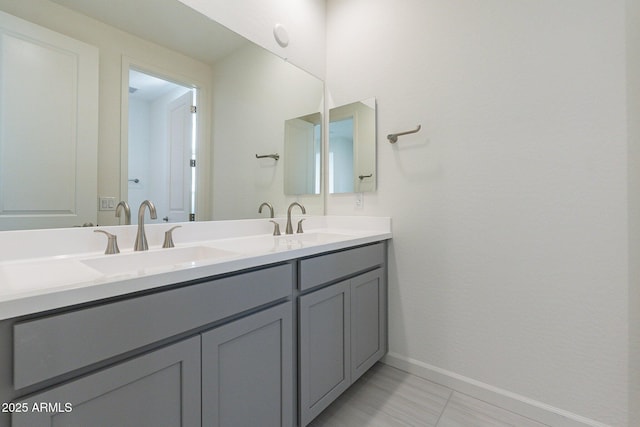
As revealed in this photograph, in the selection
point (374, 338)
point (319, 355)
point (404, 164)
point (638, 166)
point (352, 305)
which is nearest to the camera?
point (638, 166)

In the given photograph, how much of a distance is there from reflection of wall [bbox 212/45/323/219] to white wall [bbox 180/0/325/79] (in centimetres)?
8

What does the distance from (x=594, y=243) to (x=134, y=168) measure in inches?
78.4

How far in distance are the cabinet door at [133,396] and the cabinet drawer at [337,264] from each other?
0.49 m

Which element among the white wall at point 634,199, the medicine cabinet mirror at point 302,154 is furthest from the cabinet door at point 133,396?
the white wall at point 634,199

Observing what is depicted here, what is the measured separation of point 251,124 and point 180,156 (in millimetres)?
490

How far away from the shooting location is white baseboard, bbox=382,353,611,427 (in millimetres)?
1273

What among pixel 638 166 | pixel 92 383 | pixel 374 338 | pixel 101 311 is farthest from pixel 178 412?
pixel 638 166

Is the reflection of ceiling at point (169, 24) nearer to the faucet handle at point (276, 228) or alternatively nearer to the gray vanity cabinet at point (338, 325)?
the faucet handle at point (276, 228)

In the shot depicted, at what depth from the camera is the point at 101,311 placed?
636mm

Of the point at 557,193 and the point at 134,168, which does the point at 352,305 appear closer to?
the point at 557,193

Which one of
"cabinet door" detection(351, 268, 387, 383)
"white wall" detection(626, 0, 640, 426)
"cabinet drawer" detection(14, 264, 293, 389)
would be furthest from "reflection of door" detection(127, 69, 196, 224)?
"white wall" detection(626, 0, 640, 426)

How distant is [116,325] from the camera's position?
0.66 m

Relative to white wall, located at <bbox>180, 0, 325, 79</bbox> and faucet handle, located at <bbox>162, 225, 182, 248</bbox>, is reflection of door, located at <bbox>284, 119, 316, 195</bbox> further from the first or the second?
faucet handle, located at <bbox>162, 225, 182, 248</bbox>

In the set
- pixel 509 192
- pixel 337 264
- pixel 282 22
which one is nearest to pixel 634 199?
pixel 509 192
